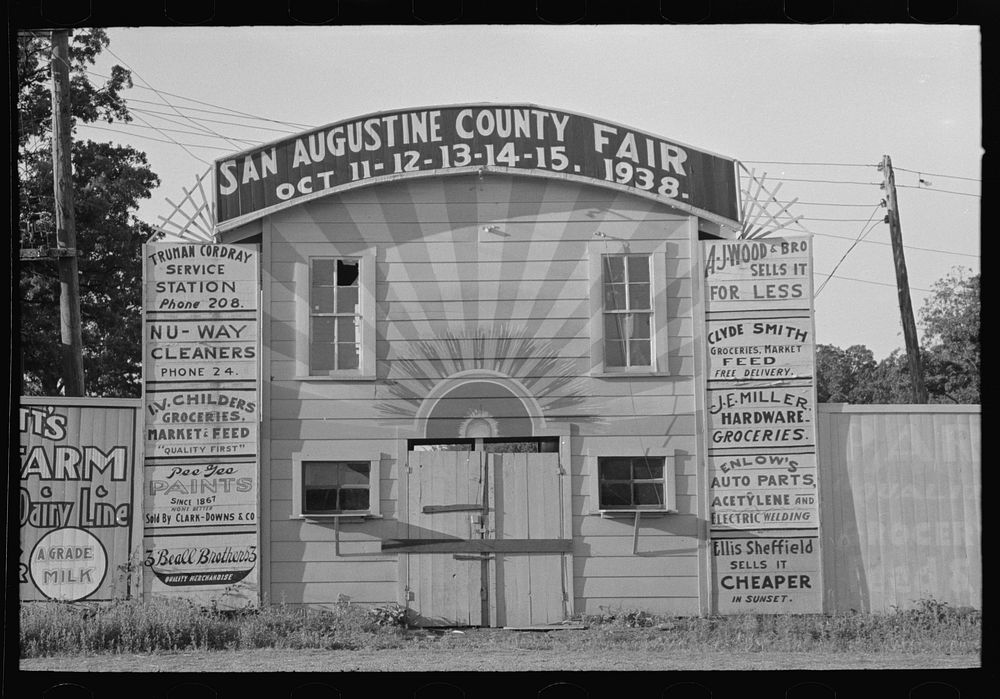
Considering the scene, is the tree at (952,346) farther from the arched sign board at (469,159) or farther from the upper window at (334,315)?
the upper window at (334,315)

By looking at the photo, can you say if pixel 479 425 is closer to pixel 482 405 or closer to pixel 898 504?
pixel 482 405

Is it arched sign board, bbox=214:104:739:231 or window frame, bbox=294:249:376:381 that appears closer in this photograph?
arched sign board, bbox=214:104:739:231

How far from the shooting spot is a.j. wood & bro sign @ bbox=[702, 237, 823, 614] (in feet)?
29.7

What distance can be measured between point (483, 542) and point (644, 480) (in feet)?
4.63

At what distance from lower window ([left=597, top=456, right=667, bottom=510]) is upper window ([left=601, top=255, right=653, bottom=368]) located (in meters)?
0.79

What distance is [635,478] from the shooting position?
915 centimetres

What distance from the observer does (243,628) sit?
29.1ft

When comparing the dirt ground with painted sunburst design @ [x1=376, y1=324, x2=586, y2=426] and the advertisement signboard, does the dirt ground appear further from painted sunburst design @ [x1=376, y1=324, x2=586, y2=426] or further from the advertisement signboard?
painted sunburst design @ [x1=376, y1=324, x2=586, y2=426]

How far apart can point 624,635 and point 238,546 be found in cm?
319

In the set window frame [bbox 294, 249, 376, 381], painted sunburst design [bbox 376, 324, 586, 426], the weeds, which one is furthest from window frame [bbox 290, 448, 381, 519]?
the weeds

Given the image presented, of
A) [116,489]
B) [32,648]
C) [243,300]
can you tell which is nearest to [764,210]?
[243,300]

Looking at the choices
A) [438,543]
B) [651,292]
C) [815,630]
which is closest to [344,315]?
[438,543]

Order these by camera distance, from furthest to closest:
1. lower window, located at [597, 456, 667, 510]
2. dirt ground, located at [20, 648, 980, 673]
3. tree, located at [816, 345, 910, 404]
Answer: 1. lower window, located at [597, 456, 667, 510]
2. tree, located at [816, 345, 910, 404]
3. dirt ground, located at [20, 648, 980, 673]

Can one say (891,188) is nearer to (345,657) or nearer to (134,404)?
(345,657)
